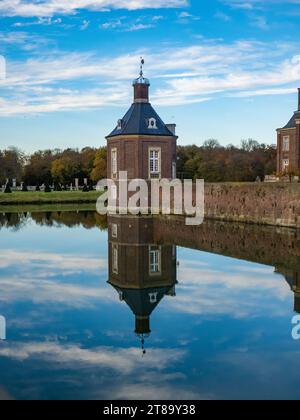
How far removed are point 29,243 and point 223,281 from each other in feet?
26.7

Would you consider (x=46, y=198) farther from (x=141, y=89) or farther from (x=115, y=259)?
(x=115, y=259)

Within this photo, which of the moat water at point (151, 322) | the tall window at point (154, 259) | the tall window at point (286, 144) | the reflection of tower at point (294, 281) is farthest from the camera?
the tall window at point (286, 144)

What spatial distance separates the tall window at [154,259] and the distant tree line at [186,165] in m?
24.9

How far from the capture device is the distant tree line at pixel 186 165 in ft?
154

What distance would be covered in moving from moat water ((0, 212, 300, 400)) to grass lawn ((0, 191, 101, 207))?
2618 cm

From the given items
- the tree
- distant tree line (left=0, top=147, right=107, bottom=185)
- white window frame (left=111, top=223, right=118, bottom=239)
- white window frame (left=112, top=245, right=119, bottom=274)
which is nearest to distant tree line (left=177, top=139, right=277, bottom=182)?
distant tree line (left=0, top=147, right=107, bottom=185)

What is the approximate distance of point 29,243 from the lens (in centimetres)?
1592

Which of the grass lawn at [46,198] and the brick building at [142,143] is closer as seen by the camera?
the brick building at [142,143]

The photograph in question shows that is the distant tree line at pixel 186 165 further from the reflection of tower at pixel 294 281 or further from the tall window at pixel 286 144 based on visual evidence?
the reflection of tower at pixel 294 281

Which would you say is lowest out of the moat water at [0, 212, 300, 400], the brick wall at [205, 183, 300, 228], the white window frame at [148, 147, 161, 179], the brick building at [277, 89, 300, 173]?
the moat water at [0, 212, 300, 400]

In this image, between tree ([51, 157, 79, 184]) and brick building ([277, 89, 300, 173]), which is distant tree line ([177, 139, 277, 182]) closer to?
brick building ([277, 89, 300, 173])

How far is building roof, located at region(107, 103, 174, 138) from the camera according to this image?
2877cm

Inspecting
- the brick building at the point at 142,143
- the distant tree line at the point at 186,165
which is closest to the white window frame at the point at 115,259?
the brick building at the point at 142,143
